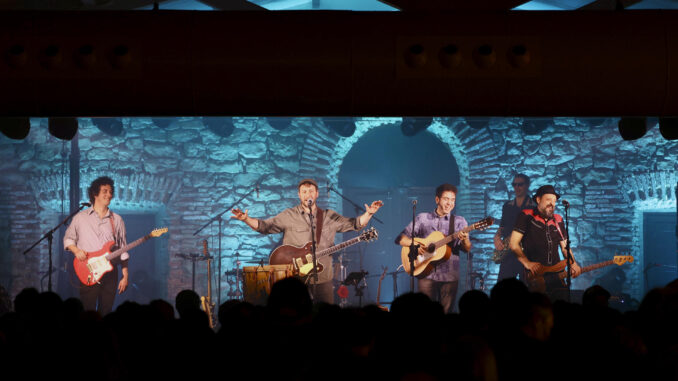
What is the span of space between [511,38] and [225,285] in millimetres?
6183

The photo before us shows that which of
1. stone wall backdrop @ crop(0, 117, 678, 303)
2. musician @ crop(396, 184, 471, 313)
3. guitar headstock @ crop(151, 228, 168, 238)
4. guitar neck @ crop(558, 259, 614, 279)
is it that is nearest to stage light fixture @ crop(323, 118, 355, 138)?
stone wall backdrop @ crop(0, 117, 678, 303)

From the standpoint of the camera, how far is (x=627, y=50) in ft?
10.8

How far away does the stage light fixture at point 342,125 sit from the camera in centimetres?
855

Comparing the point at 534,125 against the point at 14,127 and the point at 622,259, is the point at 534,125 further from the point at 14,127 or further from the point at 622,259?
the point at 14,127

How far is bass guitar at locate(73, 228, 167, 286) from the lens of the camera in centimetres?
768

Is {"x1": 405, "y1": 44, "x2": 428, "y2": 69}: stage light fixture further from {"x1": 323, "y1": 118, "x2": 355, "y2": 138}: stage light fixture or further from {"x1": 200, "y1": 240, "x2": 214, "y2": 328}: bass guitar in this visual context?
{"x1": 200, "y1": 240, "x2": 214, "y2": 328}: bass guitar

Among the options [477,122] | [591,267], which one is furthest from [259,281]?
[591,267]

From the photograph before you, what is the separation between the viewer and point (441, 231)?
7.52 meters

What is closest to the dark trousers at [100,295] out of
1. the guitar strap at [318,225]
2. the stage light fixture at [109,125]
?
the stage light fixture at [109,125]

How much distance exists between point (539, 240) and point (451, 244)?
131cm

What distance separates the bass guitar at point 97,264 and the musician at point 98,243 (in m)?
0.05

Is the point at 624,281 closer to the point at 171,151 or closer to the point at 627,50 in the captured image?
the point at 627,50

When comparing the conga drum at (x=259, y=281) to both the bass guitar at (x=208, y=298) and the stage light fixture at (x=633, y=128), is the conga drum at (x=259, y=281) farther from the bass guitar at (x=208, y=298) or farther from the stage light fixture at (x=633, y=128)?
the stage light fixture at (x=633, y=128)

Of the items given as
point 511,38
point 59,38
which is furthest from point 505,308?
point 59,38
